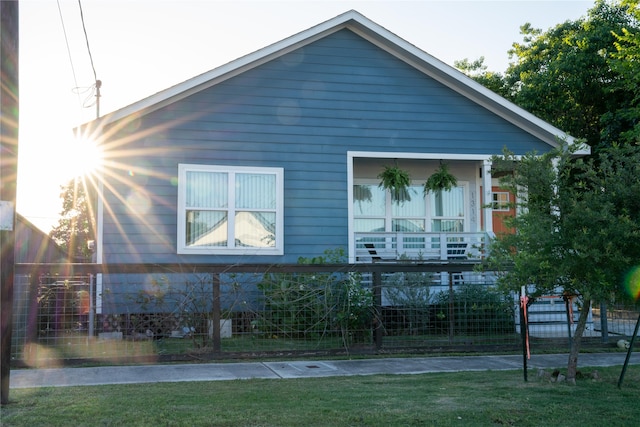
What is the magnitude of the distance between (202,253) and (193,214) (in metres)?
0.77

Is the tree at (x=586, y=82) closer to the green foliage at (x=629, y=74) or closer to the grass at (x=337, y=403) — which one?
the green foliage at (x=629, y=74)

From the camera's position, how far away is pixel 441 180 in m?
14.3

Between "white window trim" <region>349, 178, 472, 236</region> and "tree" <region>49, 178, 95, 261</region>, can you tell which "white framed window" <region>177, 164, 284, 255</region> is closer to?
Answer: "white window trim" <region>349, 178, 472, 236</region>

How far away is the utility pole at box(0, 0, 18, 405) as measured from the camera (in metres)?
6.10

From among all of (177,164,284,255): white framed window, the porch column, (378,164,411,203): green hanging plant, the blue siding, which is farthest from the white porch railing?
(177,164,284,255): white framed window

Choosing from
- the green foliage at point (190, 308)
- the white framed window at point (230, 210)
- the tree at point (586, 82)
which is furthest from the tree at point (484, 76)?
the green foliage at point (190, 308)

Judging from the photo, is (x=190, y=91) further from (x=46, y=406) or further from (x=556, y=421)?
(x=556, y=421)

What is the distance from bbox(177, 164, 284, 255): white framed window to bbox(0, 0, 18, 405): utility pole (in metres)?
6.31

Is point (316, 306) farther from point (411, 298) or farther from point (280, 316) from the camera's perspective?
point (411, 298)

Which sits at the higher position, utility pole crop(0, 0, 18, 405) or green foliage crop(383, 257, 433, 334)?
utility pole crop(0, 0, 18, 405)

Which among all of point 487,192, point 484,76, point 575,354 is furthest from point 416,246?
point 484,76

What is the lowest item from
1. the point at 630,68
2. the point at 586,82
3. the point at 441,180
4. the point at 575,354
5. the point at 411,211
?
the point at 575,354

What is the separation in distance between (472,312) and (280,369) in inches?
139

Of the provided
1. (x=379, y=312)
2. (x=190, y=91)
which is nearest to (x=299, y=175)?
(x=190, y=91)
